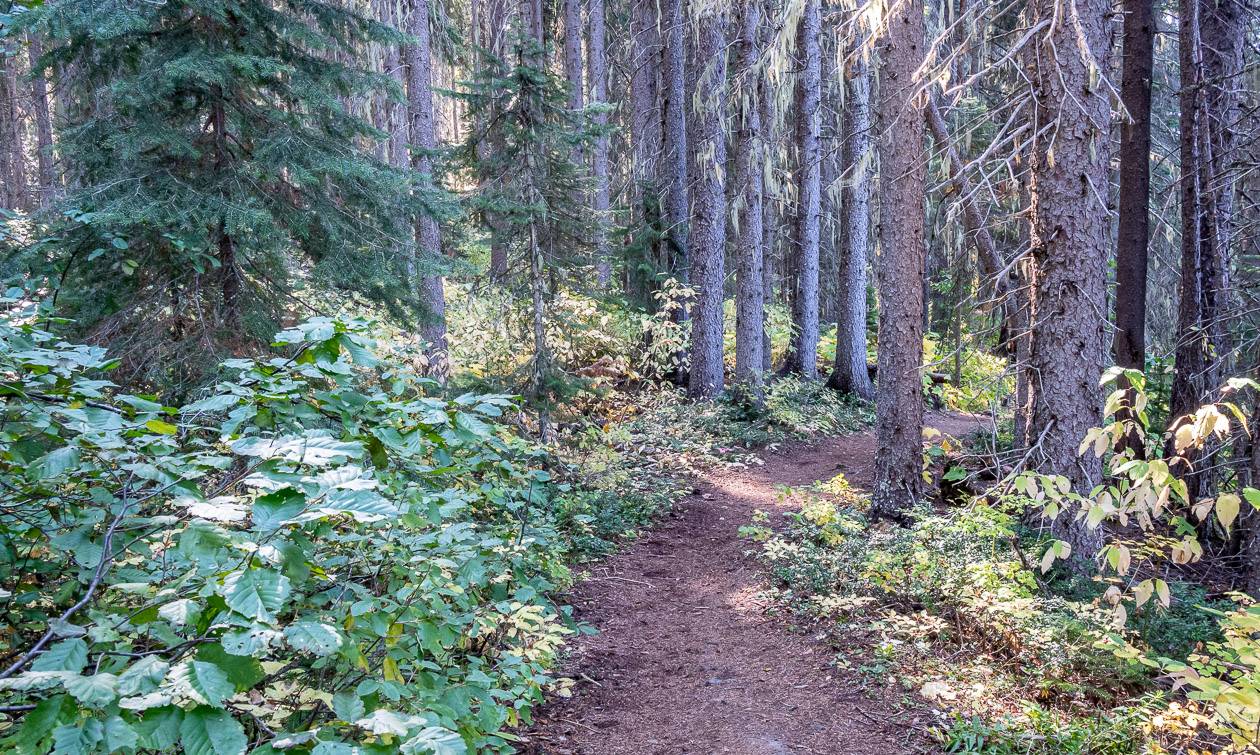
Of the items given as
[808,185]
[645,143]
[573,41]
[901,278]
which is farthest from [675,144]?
[901,278]

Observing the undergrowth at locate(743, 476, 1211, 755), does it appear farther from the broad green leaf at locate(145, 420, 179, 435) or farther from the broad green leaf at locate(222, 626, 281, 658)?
the broad green leaf at locate(145, 420, 179, 435)

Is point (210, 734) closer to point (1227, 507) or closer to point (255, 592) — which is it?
point (255, 592)

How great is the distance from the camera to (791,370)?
16.2 meters

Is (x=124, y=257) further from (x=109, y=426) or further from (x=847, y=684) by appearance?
(x=847, y=684)

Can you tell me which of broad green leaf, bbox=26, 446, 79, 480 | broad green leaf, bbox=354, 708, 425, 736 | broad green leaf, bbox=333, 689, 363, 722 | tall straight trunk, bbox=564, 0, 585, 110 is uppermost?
tall straight trunk, bbox=564, 0, 585, 110

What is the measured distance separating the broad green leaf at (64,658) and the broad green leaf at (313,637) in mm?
406

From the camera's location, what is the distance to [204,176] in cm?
595

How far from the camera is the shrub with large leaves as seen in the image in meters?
1.45

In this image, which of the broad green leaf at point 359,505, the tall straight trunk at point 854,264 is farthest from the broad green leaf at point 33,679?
the tall straight trunk at point 854,264

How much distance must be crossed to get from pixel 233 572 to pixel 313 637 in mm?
242

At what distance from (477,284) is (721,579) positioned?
4816 mm

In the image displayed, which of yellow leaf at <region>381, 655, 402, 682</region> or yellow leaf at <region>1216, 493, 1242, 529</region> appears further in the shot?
yellow leaf at <region>1216, 493, 1242, 529</region>

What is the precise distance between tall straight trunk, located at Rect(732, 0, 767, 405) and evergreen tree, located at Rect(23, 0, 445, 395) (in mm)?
7536

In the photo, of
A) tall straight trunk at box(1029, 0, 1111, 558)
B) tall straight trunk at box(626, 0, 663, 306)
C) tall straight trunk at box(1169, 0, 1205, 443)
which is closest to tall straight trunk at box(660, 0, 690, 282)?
tall straight trunk at box(626, 0, 663, 306)
